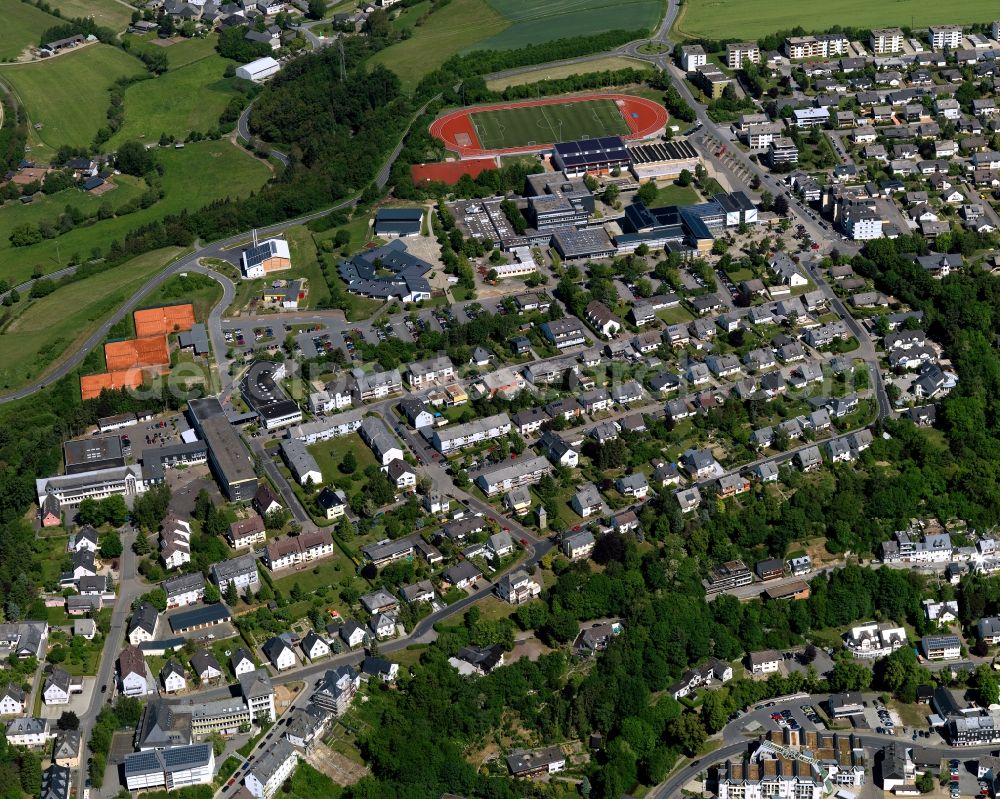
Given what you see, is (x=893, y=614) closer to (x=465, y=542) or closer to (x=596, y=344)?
(x=465, y=542)

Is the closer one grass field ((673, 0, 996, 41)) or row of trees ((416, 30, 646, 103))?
row of trees ((416, 30, 646, 103))

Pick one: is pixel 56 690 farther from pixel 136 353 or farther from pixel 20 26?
pixel 20 26

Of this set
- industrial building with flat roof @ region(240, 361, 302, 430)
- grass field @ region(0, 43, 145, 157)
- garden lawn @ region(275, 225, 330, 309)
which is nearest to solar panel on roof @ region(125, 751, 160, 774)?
industrial building with flat roof @ region(240, 361, 302, 430)

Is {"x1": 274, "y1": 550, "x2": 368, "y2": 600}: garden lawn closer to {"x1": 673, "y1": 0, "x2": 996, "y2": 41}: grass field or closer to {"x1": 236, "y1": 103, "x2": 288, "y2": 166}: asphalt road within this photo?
{"x1": 236, "y1": 103, "x2": 288, "y2": 166}: asphalt road

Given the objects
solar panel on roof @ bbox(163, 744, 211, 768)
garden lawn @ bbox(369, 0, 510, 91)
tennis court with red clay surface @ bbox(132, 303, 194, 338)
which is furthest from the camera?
garden lawn @ bbox(369, 0, 510, 91)

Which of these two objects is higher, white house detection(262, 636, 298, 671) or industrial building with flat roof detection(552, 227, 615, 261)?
white house detection(262, 636, 298, 671)

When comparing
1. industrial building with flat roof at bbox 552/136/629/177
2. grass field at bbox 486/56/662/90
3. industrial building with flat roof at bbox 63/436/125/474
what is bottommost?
grass field at bbox 486/56/662/90
